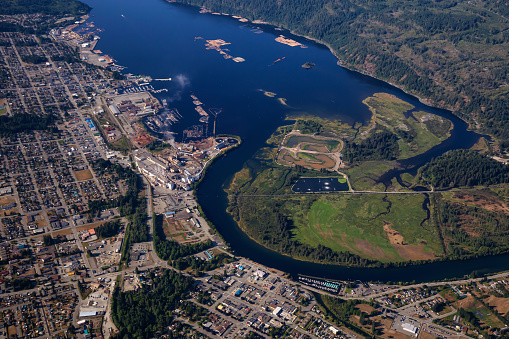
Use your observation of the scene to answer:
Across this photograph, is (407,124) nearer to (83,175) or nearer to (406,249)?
(406,249)

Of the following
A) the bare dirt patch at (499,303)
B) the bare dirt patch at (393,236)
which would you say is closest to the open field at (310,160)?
the bare dirt patch at (393,236)

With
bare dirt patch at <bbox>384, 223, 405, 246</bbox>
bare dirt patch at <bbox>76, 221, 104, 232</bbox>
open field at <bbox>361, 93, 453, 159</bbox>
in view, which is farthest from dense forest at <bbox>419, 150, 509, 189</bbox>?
bare dirt patch at <bbox>76, 221, 104, 232</bbox>

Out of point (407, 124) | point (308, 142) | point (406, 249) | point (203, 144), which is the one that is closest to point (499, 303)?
point (406, 249)

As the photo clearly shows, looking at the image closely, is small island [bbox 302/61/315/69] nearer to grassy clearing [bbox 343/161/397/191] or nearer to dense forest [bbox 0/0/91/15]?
grassy clearing [bbox 343/161/397/191]

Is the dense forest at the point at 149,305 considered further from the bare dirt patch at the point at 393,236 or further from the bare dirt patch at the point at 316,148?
the bare dirt patch at the point at 316,148

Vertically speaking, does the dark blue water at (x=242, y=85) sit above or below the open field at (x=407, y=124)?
below

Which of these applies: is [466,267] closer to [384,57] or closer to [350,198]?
[350,198]
